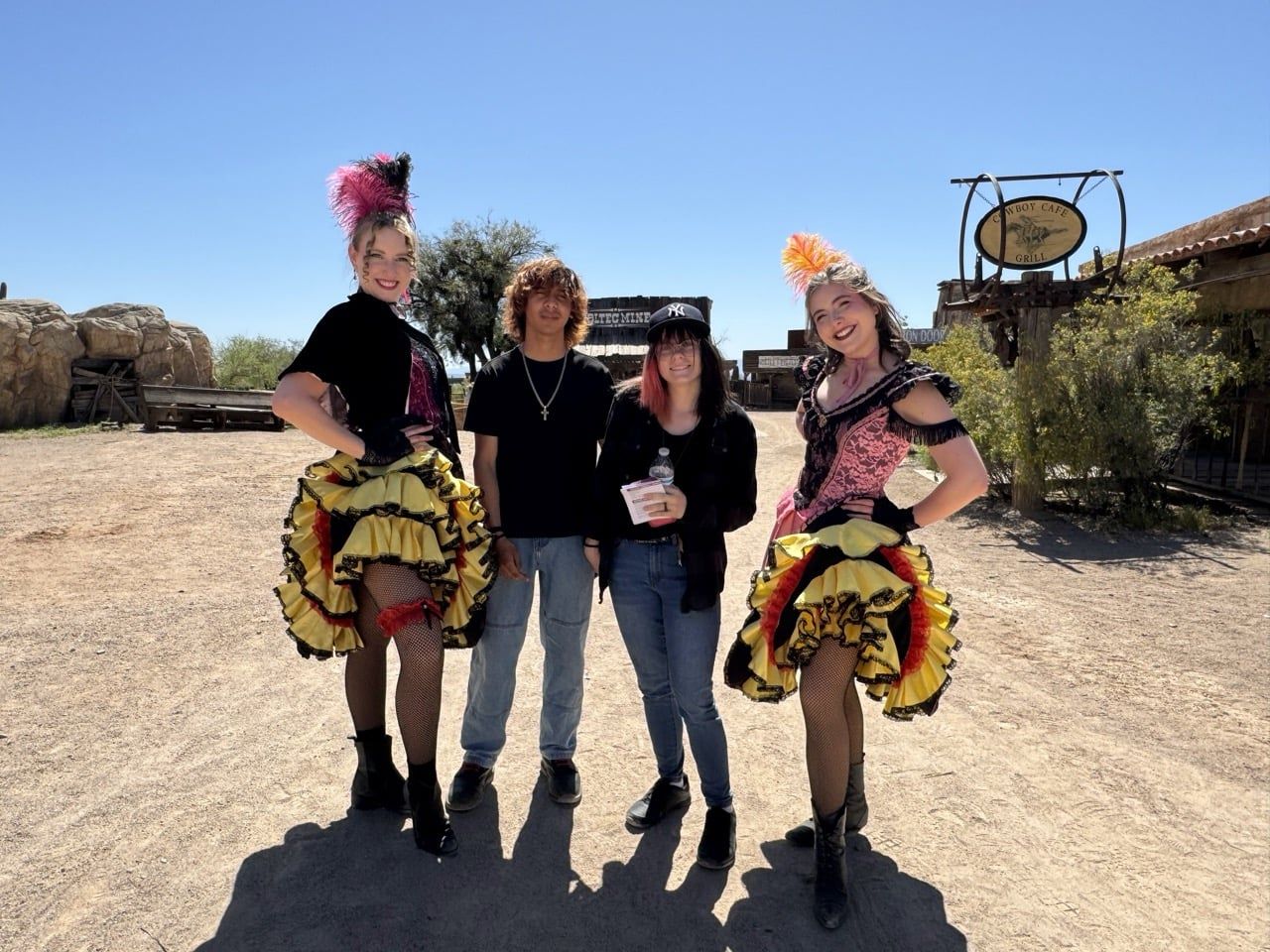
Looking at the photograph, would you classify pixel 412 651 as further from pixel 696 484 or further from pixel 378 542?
pixel 696 484

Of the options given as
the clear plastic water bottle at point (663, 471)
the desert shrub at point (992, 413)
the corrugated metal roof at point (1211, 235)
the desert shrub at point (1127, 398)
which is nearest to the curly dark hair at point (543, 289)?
the clear plastic water bottle at point (663, 471)

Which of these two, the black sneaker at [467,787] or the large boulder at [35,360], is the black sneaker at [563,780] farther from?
the large boulder at [35,360]

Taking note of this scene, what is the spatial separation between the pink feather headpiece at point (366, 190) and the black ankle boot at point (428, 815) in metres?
1.72

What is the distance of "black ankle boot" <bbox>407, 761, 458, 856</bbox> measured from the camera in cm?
252

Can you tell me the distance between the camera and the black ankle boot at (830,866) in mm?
2260

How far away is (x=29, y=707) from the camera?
361 cm

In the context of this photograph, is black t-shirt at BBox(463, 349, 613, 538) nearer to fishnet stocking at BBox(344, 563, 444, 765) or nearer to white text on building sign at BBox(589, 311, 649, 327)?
fishnet stocking at BBox(344, 563, 444, 765)

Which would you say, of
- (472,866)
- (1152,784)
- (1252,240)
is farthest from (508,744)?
(1252,240)

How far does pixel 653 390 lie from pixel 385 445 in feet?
2.71

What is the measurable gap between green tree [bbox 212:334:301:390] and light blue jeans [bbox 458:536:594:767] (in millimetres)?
19930

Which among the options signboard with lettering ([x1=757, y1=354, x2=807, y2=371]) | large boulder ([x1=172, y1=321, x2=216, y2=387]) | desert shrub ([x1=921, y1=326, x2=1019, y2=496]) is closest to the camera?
desert shrub ([x1=921, y1=326, x2=1019, y2=496])

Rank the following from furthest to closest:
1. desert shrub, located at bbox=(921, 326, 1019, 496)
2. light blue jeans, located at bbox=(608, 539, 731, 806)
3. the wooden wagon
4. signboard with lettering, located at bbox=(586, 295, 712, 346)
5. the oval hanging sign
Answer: signboard with lettering, located at bbox=(586, 295, 712, 346) → the wooden wagon → the oval hanging sign → desert shrub, located at bbox=(921, 326, 1019, 496) → light blue jeans, located at bbox=(608, 539, 731, 806)

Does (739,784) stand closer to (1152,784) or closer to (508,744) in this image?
(508,744)

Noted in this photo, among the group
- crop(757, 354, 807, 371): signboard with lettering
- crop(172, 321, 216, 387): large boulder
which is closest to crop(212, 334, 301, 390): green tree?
crop(172, 321, 216, 387): large boulder
